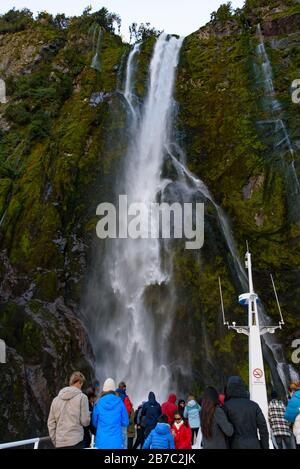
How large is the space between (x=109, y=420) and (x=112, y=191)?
1963 centimetres

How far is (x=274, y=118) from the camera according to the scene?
27.2 m

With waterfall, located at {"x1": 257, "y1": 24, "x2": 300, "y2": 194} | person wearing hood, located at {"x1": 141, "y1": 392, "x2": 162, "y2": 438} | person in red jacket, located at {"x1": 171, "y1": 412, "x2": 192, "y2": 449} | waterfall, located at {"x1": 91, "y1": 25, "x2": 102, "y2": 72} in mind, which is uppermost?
waterfall, located at {"x1": 91, "y1": 25, "x2": 102, "y2": 72}

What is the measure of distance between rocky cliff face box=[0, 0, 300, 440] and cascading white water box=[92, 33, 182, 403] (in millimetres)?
718

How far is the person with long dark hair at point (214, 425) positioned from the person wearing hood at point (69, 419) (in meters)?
1.46

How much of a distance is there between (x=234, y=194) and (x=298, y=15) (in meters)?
16.0

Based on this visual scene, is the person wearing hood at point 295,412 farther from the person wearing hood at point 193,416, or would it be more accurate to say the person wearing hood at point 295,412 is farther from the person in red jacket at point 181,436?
the person wearing hood at point 193,416

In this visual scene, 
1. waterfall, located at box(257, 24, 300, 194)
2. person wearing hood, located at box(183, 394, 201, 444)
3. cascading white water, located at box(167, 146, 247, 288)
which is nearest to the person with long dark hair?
person wearing hood, located at box(183, 394, 201, 444)

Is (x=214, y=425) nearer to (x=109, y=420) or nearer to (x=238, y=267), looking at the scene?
(x=109, y=420)

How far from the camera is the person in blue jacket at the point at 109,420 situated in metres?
5.86

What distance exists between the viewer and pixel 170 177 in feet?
81.1

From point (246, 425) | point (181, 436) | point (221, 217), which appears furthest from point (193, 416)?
point (221, 217)

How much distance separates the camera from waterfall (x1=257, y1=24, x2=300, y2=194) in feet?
77.5

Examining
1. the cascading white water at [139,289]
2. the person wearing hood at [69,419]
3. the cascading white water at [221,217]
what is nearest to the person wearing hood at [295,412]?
the person wearing hood at [69,419]

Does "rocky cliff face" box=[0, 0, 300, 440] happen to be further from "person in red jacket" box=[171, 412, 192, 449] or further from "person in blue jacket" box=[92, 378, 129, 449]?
"person in blue jacket" box=[92, 378, 129, 449]
